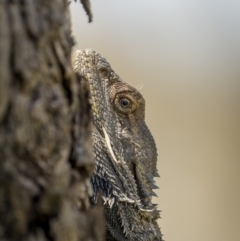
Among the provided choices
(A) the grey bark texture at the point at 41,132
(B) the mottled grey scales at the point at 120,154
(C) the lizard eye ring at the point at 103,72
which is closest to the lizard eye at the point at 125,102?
(B) the mottled grey scales at the point at 120,154

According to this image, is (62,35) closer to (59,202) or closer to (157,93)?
(59,202)

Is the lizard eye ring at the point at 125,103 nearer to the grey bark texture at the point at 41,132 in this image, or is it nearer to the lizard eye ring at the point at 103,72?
the lizard eye ring at the point at 103,72

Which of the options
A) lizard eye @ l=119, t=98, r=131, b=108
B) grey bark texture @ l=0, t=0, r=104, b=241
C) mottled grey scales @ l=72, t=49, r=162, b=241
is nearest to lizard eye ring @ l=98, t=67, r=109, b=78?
mottled grey scales @ l=72, t=49, r=162, b=241

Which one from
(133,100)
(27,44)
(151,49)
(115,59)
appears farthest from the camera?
(151,49)

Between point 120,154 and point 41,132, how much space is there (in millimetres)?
1093

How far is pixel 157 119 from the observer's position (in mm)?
3836

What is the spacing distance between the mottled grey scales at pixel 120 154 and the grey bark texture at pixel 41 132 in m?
0.92

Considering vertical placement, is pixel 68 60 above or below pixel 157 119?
below

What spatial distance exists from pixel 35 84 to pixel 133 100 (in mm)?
1224

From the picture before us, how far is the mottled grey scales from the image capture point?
1.58 metres

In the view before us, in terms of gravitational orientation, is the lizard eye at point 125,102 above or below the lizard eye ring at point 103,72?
below

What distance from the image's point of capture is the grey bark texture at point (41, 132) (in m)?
0.55

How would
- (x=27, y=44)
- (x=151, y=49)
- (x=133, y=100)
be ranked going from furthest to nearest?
(x=151, y=49)
(x=133, y=100)
(x=27, y=44)

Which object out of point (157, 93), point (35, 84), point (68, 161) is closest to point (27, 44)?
point (35, 84)
